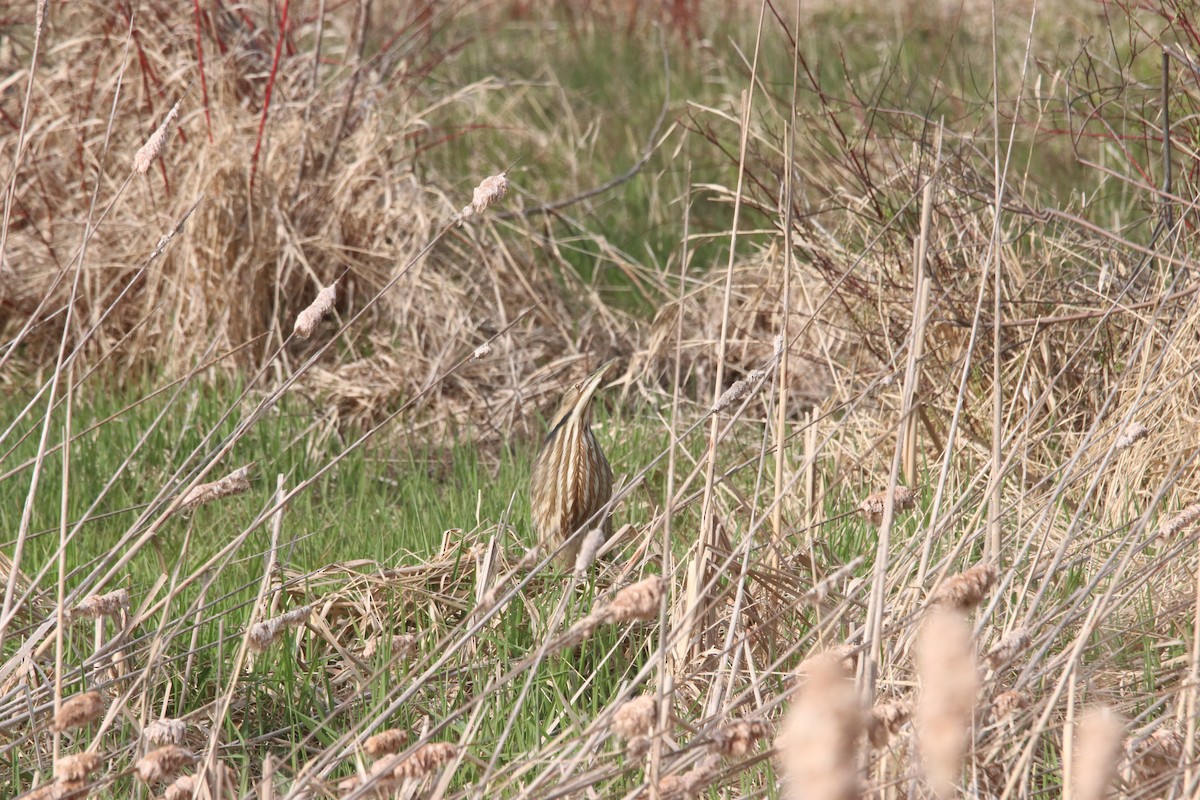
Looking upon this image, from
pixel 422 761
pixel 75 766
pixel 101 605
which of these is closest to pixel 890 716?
pixel 422 761

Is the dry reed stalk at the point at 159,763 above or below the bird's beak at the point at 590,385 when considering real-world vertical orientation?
above

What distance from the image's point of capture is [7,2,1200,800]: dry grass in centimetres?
201

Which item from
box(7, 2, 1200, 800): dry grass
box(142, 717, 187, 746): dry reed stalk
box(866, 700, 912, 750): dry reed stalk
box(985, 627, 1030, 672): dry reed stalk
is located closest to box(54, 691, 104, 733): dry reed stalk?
box(7, 2, 1200, 800): dry grass

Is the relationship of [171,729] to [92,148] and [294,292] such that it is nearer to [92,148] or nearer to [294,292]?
[294,292]

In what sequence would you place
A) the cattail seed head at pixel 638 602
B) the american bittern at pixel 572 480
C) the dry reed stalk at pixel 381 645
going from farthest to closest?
the american bittern at pixel 572 480 < the dry reed stalk at pixel 381 645 < the cattail seed head at pixel 638 602

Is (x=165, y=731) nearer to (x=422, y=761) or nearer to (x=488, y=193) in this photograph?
(x=422, y=761)

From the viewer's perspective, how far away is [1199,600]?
6.83 ft

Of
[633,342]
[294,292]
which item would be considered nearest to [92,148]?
[294,292]

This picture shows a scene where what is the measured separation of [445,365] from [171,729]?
340cm

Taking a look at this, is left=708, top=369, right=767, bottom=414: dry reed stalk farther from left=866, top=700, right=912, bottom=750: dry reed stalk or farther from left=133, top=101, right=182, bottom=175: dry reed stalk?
left=133, top=101, right=182, bottom=175: dry reed stalk

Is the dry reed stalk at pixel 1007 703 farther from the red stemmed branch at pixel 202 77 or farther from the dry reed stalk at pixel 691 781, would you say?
the red stemmed branch at pixel 202 77

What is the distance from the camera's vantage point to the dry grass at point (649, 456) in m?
2.01

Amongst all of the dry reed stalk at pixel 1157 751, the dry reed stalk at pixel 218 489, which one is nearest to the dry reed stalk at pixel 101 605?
the dry reed stalk at pixel 218 489

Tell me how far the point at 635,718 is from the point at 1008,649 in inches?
22.3
